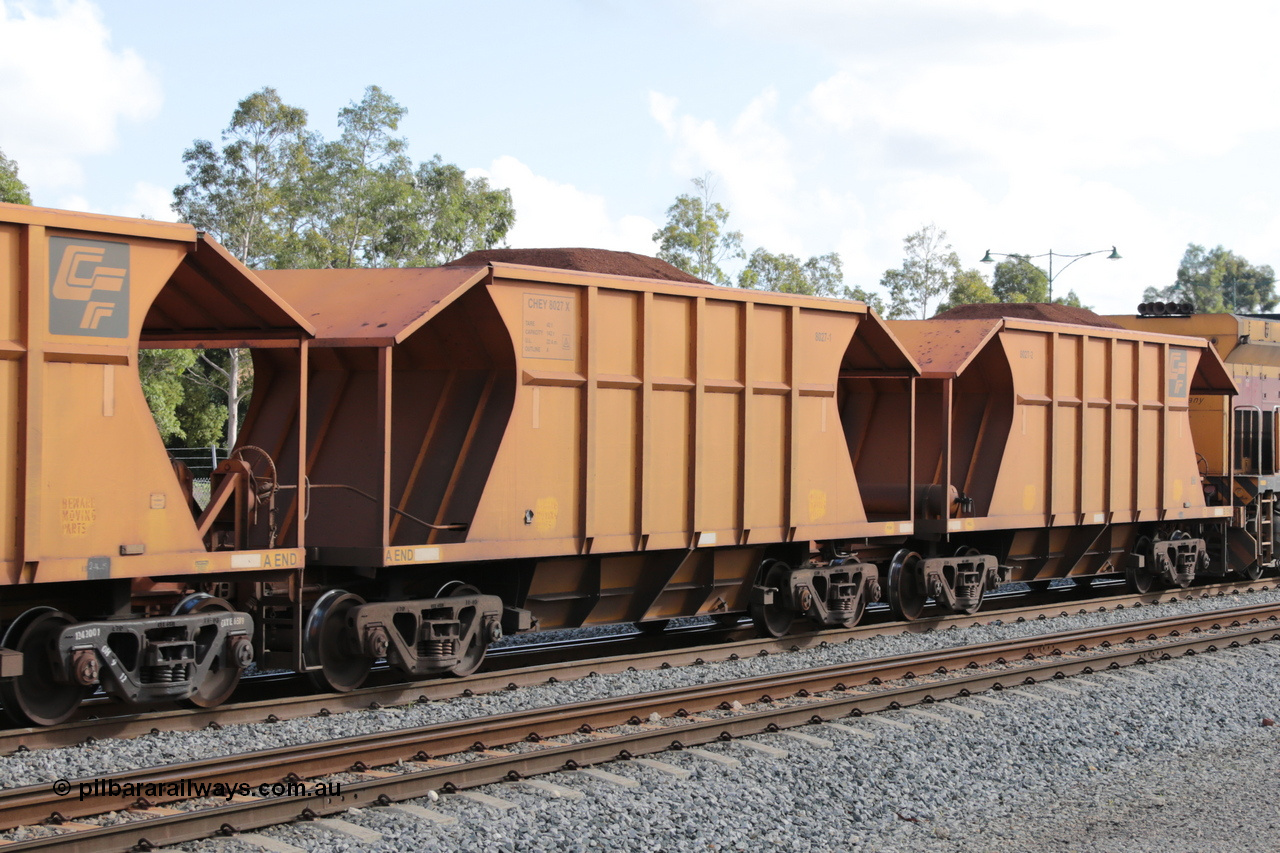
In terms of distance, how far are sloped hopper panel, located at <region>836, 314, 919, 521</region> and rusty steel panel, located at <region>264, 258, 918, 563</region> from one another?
253 cm

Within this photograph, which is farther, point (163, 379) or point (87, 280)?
point (163, 379)

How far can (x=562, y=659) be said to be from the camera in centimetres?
1210

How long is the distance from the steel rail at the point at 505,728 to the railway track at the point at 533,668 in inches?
40.2

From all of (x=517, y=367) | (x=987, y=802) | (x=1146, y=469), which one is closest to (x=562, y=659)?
(x=517, y=367)

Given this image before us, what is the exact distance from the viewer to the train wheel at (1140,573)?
18.3 meters

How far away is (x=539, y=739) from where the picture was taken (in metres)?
8.55

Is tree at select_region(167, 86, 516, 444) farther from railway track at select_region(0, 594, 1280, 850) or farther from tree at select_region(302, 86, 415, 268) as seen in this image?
railway track at select_region(0, 594, 1280, 850)

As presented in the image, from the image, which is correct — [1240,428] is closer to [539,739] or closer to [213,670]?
[539,739]

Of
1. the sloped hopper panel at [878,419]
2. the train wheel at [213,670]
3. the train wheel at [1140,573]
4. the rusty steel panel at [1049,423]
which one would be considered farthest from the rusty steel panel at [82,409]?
the train wheel at [1140,573]

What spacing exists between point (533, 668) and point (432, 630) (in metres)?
1.12

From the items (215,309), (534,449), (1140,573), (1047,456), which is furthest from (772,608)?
(1140,573)

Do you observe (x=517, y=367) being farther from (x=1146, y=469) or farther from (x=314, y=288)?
(x=1146, y=469)

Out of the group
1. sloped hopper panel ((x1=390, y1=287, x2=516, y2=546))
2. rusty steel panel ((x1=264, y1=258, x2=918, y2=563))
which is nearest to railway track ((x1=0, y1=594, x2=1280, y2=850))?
rusty steel panel ((x1=264, y1=258, x2=918, y2=563))

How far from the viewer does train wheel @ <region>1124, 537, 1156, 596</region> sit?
1828 centimetres
